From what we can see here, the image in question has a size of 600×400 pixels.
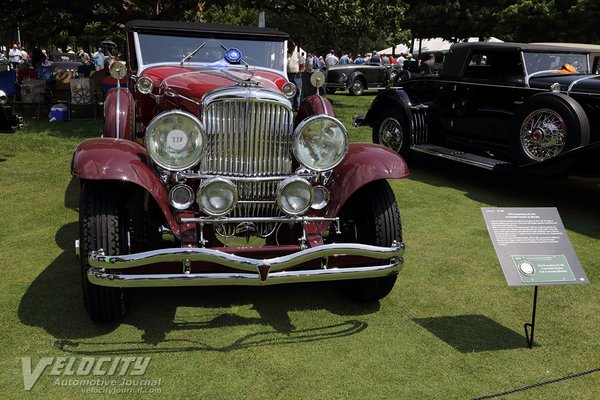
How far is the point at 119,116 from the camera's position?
4418mm

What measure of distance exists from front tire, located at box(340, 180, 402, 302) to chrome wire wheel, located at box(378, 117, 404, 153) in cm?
433

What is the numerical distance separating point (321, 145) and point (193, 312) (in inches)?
51.6

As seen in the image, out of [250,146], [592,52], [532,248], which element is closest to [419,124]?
[592,52]

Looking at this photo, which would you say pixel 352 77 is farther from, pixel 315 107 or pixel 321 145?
pixel 321 145

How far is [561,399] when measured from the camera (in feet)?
8.84

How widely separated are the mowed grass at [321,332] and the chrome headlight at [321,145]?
0.97m

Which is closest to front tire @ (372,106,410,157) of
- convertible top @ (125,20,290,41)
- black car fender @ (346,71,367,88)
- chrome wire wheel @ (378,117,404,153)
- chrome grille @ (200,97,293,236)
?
chrome wire wheel @ (378,117,404,153)

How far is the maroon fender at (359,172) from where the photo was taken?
3463 mm

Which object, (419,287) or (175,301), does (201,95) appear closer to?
(175,301)

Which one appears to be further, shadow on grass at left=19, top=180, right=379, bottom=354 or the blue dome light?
the blue dome light

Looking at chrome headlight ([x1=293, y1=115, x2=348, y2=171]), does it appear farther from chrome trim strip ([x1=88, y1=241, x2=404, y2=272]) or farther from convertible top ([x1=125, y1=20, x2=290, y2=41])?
convertible top ([x1=125, y1=20, x2=290, y2=41])

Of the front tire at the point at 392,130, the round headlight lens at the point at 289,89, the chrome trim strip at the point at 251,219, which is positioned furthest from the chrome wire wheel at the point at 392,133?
the chrome trim strip at the point at 251,219

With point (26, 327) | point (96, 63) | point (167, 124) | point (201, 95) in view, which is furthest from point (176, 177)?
point (96, 63)

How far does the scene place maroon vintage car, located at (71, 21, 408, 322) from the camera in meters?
3.00
